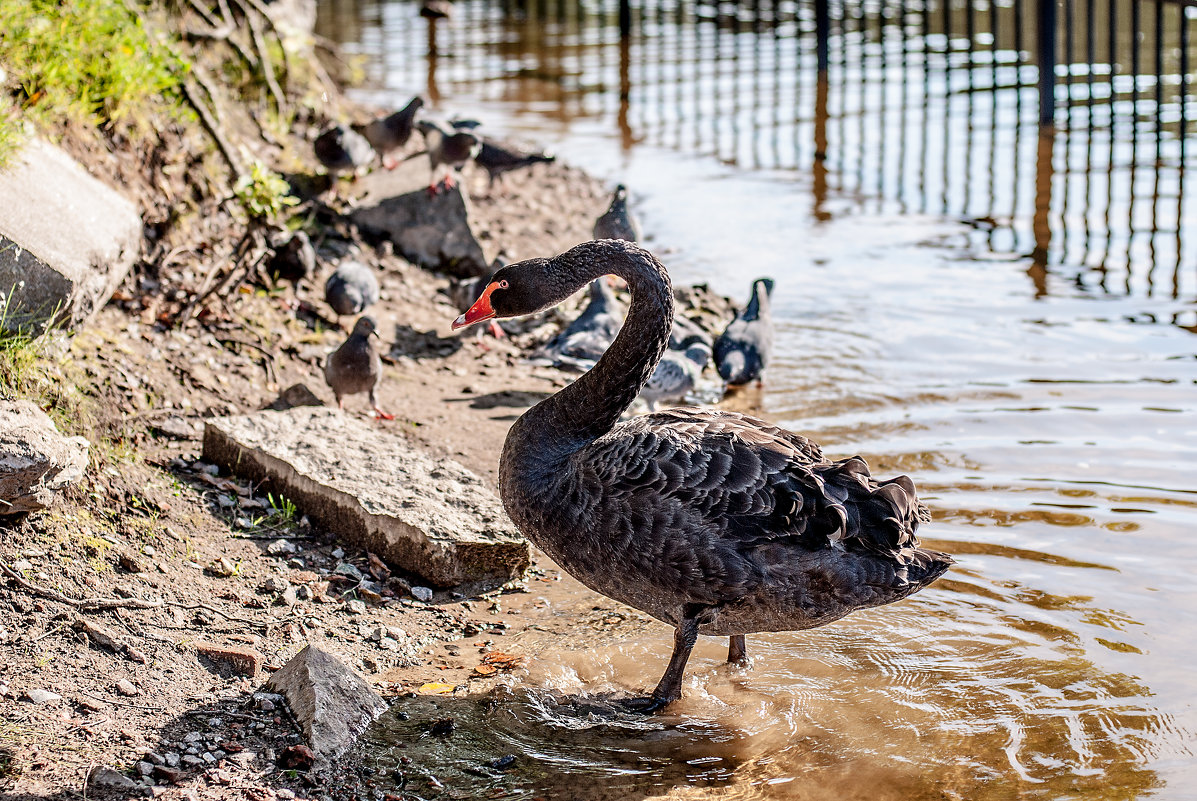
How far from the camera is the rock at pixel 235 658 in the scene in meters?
4.18

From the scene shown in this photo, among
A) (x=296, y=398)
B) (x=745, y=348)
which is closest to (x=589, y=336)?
(x=745, y=348)

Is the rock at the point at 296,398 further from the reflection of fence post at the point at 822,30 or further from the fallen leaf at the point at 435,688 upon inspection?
the reflection of fence post at the point at 822,30

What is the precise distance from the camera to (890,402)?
7152 mm

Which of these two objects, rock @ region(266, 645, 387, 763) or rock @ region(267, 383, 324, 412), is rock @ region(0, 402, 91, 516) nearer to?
rock @ region(266, 645, 387, 763)

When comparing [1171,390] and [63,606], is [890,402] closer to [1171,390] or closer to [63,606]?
[1171,390]

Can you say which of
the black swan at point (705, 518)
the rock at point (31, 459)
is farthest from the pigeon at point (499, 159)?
the rock at point (31, 459)

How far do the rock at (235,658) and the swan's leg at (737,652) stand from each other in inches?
74.4

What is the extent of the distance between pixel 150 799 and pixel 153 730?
1.21ft

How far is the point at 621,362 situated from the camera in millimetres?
4551

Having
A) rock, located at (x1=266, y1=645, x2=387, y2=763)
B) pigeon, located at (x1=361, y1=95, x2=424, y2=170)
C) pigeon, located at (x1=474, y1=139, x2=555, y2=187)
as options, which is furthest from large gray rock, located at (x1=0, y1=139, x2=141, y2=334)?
pigeon, located at (x1=474, y1=139, x2=555, y2=187)

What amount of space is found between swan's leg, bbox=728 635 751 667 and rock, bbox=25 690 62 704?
8.33 ft

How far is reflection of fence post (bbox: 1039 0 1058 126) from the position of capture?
10422mm

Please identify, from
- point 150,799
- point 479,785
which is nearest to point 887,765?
point 479,785

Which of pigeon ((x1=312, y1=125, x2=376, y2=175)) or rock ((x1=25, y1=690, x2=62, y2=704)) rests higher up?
pigeon ((x1=312, y1=125, x2=376, y2=175))
